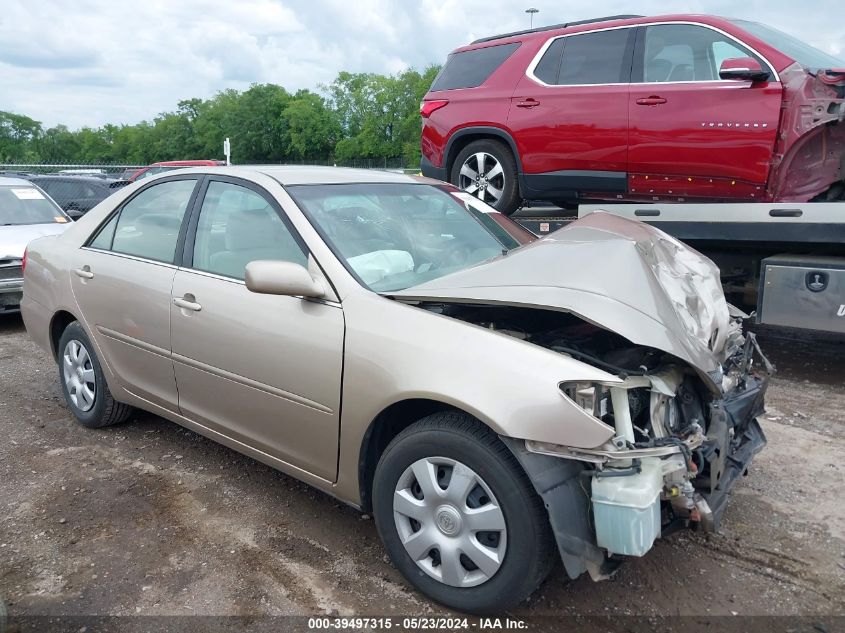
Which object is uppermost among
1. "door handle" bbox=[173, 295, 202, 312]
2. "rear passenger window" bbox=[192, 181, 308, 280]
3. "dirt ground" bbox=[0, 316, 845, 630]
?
"rear passenger window" bbox=[192, 181, 308, 280]

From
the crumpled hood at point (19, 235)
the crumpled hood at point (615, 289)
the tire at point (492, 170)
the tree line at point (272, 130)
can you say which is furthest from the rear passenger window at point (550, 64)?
the tree line at point (272, 130)

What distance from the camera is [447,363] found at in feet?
8.49

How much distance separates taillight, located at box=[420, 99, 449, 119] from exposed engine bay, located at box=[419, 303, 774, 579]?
14.3ft

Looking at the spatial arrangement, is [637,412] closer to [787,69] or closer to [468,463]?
[468,463]

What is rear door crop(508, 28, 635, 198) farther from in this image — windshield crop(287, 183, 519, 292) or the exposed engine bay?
the exposed engine bay

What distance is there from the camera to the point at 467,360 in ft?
8.38


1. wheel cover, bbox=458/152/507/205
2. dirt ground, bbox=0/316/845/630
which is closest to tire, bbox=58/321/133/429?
dirt ground, bbox=0/316/845/630

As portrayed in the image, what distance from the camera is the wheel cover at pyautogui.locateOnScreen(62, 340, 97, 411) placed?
14.7 feet

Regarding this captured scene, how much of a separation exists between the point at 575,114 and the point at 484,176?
1.05 m

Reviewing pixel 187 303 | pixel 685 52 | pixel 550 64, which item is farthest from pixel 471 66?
pixel 187 303

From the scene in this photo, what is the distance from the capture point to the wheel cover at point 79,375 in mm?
4488

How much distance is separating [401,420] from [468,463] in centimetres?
47

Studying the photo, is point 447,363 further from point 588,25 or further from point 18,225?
point 18,225

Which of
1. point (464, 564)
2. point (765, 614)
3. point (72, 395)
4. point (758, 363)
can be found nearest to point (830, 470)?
point (758, 363)
